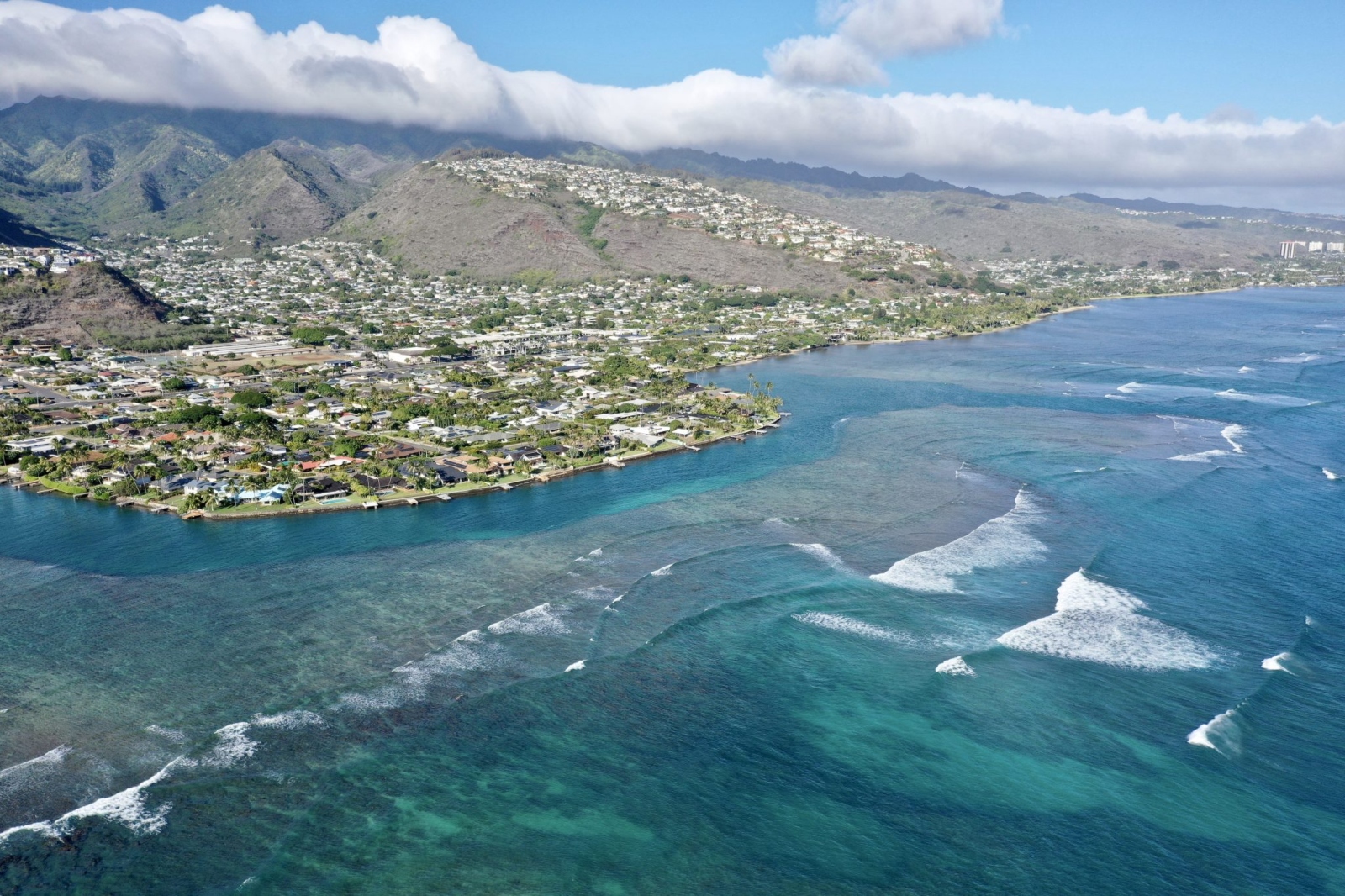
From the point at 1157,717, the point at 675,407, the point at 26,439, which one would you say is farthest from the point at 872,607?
the point at 26,439

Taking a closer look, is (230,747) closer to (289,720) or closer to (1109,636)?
(289,720)

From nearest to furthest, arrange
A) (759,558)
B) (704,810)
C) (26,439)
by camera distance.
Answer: (704,810), (759,558), (26,439)

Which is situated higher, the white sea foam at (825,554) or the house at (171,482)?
the white sea foam at (825,554)

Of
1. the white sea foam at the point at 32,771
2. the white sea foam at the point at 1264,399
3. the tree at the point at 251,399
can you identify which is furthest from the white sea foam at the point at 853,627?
the white sea foam at the point at 1264,399

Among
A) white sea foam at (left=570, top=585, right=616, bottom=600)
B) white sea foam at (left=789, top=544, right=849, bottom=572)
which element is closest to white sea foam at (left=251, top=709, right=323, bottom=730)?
white sea foam at (left=570, top=585, right=616, bottom=600)

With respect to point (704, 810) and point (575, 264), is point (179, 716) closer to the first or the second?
point (704, 810)

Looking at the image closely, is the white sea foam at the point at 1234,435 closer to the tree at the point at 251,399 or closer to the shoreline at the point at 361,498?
the shoreline at the point at 361,498
